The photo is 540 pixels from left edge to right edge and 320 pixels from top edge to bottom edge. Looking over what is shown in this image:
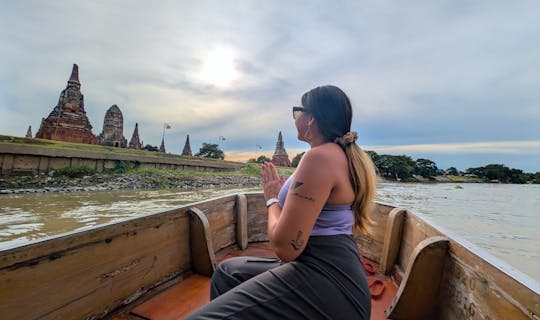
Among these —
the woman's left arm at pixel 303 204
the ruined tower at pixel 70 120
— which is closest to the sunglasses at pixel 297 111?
the woman's left arm at pixel 303 204

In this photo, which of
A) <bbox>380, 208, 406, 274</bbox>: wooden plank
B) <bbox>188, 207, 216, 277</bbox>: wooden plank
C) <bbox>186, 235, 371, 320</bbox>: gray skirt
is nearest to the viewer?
<bbox>186, 235, 371, 320</bbox>: gray skirt

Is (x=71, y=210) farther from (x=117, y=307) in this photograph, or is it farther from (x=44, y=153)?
(x=117, y=307)

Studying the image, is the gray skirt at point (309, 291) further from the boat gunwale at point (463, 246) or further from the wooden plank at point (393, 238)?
the wooden plank at point (393, 238)

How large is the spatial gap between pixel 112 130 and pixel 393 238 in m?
41.1

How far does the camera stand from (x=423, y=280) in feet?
5.70

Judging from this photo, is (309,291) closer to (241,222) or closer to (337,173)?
(337,173)

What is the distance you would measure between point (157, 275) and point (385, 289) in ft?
5.67

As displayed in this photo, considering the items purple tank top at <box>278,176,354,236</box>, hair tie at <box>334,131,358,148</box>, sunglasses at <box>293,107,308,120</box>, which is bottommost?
purple tank top at <box>278,176,354,236</box>

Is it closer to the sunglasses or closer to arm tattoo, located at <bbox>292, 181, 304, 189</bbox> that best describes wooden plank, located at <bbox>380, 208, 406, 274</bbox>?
the sunglasses

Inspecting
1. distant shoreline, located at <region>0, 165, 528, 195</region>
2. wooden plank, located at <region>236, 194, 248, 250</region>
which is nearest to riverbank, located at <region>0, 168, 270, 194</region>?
distant shoreline, located at <region>0, 165, 528, 195</region>

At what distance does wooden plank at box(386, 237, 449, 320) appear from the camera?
1.71m

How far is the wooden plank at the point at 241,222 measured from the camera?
3.04 metres

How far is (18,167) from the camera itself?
14.0m

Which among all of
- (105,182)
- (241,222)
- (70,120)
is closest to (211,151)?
(70,120)
